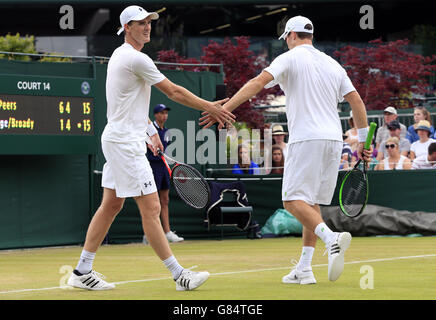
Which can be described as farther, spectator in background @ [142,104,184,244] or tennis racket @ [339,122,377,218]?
spectator in background @ [142,104,184,244]

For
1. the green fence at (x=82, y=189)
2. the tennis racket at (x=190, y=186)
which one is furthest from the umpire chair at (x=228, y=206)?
the tennis racket at (x=190, y=186)

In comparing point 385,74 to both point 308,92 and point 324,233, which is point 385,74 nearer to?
point 308,92

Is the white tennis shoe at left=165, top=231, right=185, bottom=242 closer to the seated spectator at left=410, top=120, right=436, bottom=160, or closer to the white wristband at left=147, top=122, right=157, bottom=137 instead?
the seated spectator at left=410, top=120, right=436, bottom=160

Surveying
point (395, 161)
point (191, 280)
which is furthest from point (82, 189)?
point (191, 280)

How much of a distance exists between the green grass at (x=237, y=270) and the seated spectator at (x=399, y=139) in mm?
1888

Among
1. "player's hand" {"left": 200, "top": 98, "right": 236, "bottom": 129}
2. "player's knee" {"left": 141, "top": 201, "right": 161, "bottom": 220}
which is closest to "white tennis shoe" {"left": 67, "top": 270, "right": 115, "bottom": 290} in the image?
"player's knee" {"left": 141, "top": 201, "right": 161, "bottom": 220}

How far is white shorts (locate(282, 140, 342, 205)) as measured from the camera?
6613mm

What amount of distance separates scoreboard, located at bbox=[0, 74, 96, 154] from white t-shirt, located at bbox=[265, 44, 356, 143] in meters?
5.66

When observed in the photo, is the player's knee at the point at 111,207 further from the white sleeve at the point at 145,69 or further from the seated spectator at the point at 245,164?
the seated spectator at the point at 245,164

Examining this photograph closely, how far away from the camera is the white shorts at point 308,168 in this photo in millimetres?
6613

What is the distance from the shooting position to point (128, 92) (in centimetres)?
637

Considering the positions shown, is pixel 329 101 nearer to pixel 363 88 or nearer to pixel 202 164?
pixel 202 164

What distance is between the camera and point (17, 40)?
56.9ft

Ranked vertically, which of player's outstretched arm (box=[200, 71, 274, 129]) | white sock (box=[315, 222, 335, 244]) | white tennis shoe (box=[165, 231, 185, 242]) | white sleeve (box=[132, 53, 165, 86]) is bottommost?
white tennis shoe (box=[165, 231, 185, 242])
